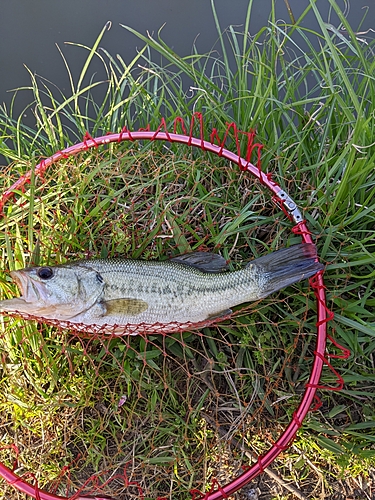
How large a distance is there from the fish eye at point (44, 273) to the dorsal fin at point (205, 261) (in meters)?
0.74

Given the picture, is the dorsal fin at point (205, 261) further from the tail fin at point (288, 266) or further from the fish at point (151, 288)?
the tail fin at point (288, 266)

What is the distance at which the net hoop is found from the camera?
2.32 meters

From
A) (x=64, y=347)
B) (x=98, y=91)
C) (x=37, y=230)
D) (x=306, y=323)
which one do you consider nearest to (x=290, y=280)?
(x=306, y=323)

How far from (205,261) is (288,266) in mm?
515

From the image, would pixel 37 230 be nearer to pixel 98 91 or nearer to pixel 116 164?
pixel 116 164

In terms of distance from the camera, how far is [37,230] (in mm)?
2896

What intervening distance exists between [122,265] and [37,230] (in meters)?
0.79

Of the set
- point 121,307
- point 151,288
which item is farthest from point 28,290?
point 151,288

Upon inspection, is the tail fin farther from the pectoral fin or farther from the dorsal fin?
the pectoral fin

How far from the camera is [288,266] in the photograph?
2.49m

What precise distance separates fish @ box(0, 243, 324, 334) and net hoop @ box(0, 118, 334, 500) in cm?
20

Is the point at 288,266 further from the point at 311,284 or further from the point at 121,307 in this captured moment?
the point at 121,307

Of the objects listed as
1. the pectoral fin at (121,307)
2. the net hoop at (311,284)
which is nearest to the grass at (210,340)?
the net hoop at (311,284)

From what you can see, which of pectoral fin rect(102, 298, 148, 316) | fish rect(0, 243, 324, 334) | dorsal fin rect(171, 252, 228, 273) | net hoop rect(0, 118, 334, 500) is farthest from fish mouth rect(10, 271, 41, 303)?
dorsal fin rect(171, 252, 228, 273)
